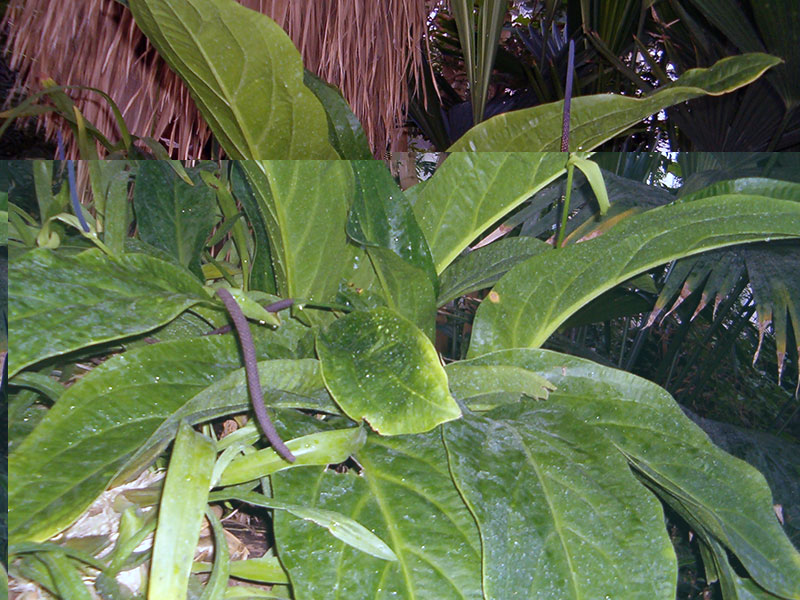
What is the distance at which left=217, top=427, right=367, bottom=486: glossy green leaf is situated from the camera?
230 mm

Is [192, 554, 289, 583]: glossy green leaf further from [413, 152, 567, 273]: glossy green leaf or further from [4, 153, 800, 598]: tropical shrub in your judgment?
[413, 152, 567, 273]: glossy green leaf

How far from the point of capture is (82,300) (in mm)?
224

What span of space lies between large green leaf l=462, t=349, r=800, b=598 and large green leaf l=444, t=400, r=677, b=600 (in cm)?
3

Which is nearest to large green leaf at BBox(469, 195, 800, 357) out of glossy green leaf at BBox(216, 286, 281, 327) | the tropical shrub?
the tropical shrub

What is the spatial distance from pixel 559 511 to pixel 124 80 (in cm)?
102

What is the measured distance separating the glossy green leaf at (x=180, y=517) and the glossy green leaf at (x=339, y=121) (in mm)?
202

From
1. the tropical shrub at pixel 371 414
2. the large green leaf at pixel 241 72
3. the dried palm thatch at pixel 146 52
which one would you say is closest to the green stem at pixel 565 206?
the tropical shrub at pixel 371 414

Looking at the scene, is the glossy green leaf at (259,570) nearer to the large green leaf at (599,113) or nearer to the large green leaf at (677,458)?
the large green leaf at (677,458)

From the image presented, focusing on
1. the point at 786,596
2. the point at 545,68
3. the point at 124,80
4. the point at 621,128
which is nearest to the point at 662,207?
the point at 621,128

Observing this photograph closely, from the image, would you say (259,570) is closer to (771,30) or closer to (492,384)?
(492,384)

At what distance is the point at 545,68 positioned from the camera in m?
1.93

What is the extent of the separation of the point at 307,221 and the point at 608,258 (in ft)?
0.48

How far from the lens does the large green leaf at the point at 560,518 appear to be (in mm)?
209

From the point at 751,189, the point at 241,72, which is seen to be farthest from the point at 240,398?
the point at 751,189
